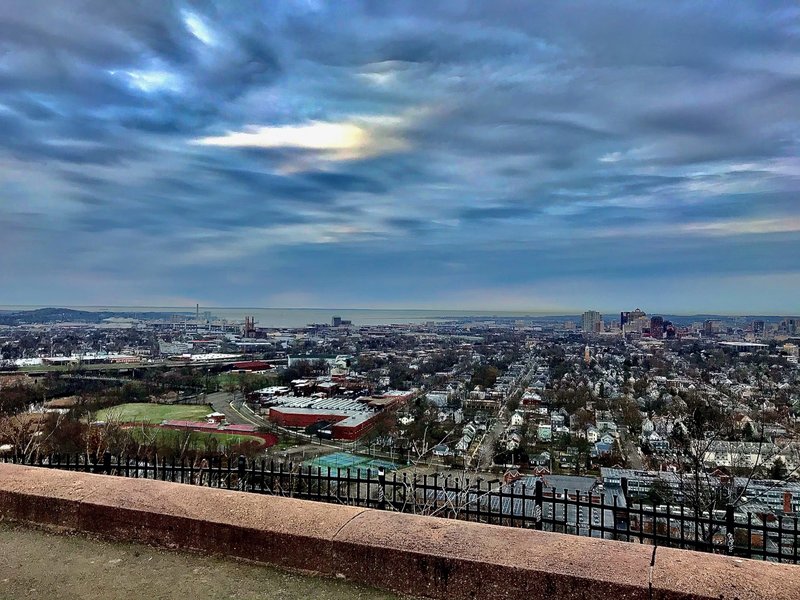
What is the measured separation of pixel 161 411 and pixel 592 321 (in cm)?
5159

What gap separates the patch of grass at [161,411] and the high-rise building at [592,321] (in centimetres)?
4660

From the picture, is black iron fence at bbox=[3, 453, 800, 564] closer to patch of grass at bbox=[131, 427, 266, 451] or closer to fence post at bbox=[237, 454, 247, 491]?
fence post at bbox=[237, 454, 247, 491]

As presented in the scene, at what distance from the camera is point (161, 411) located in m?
21.7

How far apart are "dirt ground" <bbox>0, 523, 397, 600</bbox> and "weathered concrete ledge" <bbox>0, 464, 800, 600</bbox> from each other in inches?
3.2

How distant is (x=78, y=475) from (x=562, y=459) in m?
11.5

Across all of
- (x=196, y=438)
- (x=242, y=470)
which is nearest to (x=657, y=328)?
(x=196, y=438)

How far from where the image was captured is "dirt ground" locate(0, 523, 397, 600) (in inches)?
101

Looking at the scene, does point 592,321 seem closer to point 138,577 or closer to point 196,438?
point 196,438

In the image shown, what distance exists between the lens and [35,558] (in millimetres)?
2953

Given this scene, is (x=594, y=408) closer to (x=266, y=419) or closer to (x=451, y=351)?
(x=266, y=419)

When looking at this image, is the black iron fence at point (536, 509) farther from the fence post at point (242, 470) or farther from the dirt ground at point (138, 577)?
the dirt ground at point (138, 577)

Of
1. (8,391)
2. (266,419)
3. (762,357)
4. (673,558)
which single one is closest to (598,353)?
(762,357)

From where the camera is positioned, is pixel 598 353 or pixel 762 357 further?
pixel 598 353

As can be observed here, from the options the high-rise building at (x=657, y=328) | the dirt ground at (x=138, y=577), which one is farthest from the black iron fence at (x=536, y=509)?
→ the high-rise building at (x=657, y=328)
